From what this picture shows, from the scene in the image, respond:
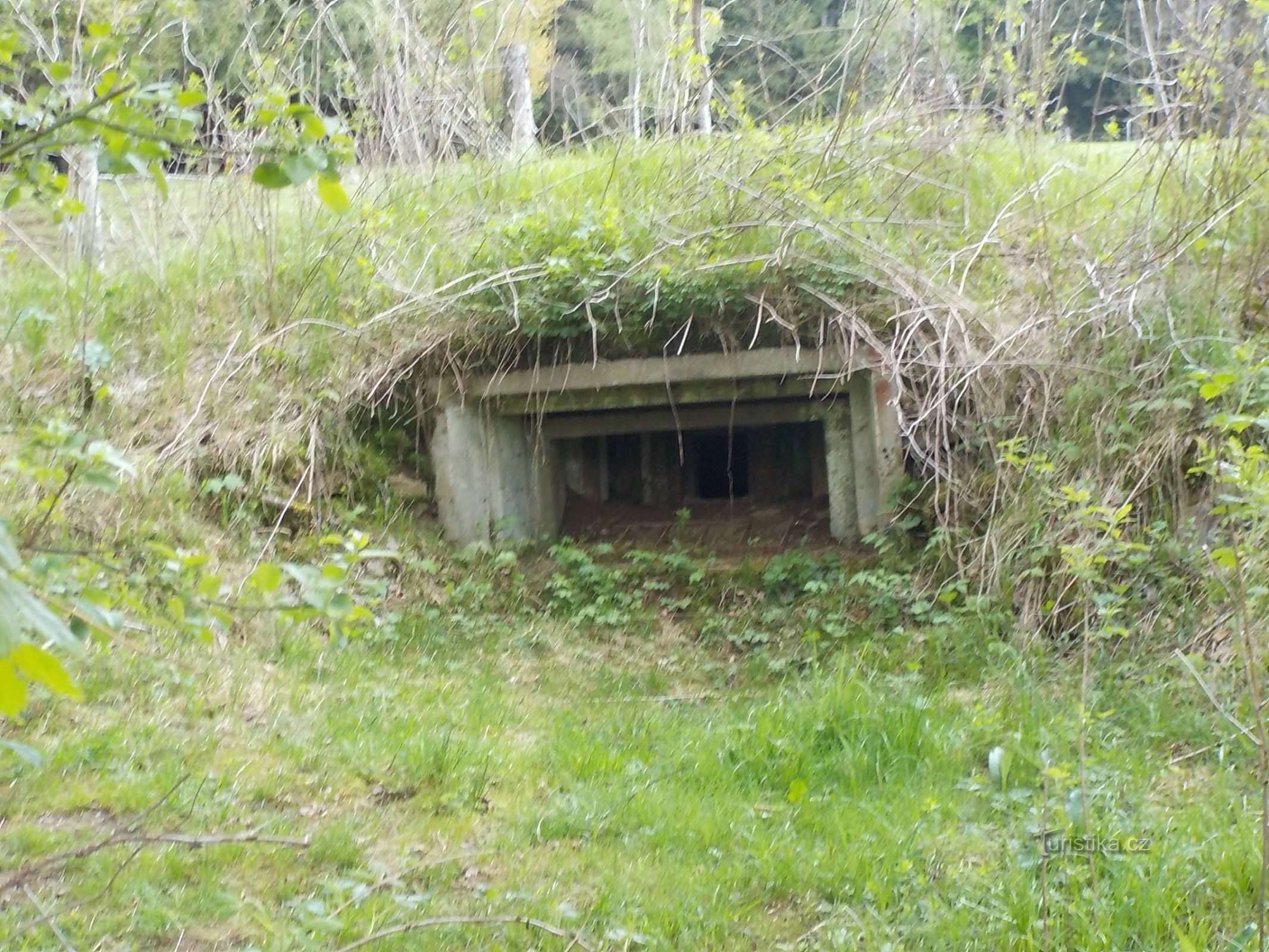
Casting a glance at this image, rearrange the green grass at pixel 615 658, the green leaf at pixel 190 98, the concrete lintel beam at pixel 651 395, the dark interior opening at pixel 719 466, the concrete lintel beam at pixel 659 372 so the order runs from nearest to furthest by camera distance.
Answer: the green leaf at pixel 190 98, the green grass at pixel 615 658, the concrete lintel beam at pixel 659 372, the concrete lintel beam at pixel 651 395, the dark interior opening at pixel 719 466

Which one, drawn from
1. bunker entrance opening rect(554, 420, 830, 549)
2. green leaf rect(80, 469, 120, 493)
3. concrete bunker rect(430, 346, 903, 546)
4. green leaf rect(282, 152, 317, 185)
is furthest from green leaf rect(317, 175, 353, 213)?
bunker entrance opening rect(554, 420, 830, 549)

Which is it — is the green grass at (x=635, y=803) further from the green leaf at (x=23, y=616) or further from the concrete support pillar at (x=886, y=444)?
the green leaf at (x=23, y=616)

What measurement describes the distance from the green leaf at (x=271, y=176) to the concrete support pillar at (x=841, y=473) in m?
4.61

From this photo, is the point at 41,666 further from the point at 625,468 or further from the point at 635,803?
the point at 625,468

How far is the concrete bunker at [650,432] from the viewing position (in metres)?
5.70

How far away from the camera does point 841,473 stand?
19.6 feet

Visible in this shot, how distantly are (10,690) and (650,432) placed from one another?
262 inches

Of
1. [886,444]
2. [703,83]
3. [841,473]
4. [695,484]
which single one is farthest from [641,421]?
[703,83]

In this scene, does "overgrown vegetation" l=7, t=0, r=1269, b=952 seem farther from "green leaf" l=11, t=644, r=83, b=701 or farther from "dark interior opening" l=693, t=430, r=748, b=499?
"dark interior opening" l=693, t=430, r=748, b=499

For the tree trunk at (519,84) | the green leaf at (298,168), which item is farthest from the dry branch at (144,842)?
the tree trunk at (519,84)

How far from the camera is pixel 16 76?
8.36ft

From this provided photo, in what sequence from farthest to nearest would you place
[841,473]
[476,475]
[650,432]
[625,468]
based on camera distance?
[625,468] < [650,432] < [476,475] < [841,473]

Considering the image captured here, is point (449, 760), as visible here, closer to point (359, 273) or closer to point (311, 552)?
point (311, 552)

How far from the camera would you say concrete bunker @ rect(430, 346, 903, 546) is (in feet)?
18.7
